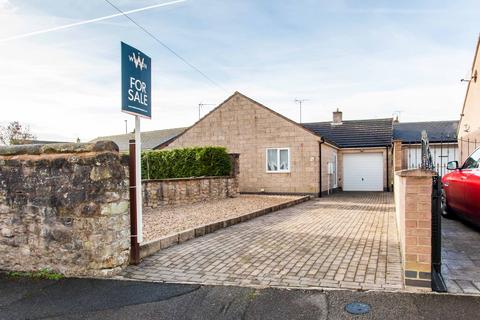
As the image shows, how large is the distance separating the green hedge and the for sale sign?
11018 mm

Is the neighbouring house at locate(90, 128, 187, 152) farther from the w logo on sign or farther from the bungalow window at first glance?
the w logo on sign

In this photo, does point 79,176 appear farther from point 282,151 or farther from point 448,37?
point 282,151

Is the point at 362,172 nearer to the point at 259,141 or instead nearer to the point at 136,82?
the point at 259,141

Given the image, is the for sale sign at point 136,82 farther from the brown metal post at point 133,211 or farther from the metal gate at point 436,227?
the metal gate at point 436,227

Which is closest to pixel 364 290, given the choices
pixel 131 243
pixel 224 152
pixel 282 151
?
pixel 131 243

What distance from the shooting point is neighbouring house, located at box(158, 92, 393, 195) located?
1944 centimetres

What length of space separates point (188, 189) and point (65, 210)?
31.3 feet

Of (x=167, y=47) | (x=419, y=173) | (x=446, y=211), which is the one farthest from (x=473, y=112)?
(x=419, y=173)

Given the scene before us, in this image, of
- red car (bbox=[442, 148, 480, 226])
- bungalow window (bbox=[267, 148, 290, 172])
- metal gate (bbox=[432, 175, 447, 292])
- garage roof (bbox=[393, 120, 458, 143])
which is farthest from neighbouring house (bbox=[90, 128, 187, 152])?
metal gate (bbox=[432, 175, 447, 292])

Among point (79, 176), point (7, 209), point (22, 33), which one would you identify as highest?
point (22, 33)

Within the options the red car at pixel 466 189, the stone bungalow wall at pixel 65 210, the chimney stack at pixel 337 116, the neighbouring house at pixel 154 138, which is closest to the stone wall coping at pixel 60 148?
the stone bungalow wall at pixel 65 210

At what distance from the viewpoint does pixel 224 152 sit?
56.6 feet

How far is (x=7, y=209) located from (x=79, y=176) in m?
1.36

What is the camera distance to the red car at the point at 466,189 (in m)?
6.80
